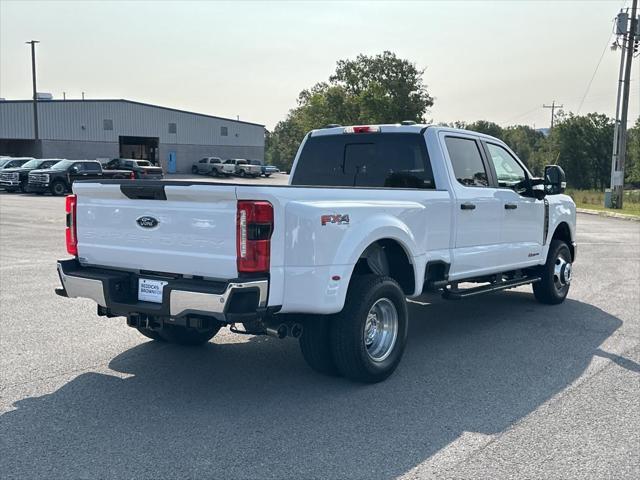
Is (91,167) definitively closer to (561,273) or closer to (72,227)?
(561,273)

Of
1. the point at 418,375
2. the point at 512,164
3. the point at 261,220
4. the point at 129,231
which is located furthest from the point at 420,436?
the point at 512,164

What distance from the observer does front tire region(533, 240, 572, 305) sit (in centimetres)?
866

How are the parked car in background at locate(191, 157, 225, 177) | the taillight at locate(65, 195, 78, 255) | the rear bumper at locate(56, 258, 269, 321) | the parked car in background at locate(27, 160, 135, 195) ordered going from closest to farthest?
the rear bumper at locate(56, 258, 269, 321) → the taillight at locate(65, 195, 78, 255) → the parked car in background at locate(27, 160, 135, 195) → the parked car in background at locate(191, 157, 225, 177)

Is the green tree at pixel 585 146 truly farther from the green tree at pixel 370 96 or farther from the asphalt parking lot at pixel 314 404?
the asphalt parking lot at pixel 314 404

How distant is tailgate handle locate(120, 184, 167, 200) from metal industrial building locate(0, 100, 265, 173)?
55.3 metres

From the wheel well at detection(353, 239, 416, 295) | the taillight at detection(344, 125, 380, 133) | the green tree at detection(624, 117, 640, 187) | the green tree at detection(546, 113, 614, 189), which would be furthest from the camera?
the green tree at detection(546, 113, 614, 189)

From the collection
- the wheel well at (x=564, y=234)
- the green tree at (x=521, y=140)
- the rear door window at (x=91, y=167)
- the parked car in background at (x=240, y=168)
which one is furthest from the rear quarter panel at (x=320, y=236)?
the green tree at (x=521, y=140)

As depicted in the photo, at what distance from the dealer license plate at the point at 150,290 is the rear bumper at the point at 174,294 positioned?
0.12 ft

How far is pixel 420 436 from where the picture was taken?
4367mm

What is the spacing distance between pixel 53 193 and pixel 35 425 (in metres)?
31.1

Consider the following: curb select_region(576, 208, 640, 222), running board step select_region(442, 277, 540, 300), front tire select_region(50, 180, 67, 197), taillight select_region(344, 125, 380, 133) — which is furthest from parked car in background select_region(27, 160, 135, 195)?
running board step select_region(442, 277, 540, 300)

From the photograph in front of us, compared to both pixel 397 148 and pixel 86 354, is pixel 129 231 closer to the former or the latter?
pixel 86 354

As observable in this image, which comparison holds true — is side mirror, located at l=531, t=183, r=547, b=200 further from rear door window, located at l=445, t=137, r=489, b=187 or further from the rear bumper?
the rear bumper

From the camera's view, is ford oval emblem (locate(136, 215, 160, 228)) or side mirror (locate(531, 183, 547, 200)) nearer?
ford oval emblem (locate(136, 215, 160, 228))
